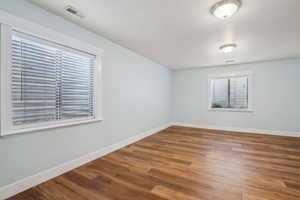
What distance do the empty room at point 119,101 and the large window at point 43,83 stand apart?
0.04 feet

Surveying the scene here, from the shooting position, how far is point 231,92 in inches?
189

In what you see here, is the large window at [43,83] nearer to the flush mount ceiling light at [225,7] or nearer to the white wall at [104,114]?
the white wall at [104,114]

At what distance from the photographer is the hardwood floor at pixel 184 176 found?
1547mm

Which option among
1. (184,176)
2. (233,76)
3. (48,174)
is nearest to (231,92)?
(233,76)

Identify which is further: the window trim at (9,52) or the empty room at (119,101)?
the empty room at (119,101)

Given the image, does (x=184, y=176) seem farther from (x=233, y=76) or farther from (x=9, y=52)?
(x=233, y=76)

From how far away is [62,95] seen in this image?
6.55 feet

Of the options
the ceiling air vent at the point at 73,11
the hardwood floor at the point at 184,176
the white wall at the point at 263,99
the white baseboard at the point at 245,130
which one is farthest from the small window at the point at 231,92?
the ceiling air vent at the point at 73,11

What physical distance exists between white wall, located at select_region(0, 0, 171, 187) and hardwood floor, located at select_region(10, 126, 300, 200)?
0.30 meters

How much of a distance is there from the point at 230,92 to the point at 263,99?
956 millimetres

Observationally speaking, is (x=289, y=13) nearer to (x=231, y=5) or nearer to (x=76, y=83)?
(x=231, y=5)

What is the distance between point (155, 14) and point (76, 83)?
1627 millimetres

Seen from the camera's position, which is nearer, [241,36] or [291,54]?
[241,36]

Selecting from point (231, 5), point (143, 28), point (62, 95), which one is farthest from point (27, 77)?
point (231, 5)
